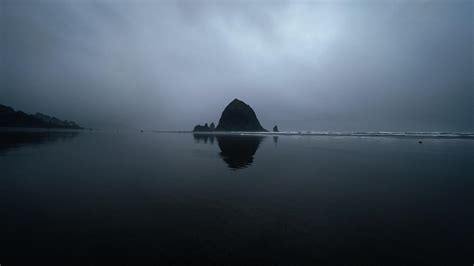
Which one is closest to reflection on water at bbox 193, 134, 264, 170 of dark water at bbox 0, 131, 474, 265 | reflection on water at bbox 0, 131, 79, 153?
dark water at bbox 0, 131, 474, 265

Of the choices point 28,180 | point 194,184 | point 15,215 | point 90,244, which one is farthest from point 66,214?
point 28,180

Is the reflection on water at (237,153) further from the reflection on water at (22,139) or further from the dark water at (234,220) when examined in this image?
the reflection on water at (22,139)

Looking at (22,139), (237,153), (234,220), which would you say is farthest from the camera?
(22,139)

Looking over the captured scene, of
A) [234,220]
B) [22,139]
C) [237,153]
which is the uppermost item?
[237,153]

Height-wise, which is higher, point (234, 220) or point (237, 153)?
point (237, 153)

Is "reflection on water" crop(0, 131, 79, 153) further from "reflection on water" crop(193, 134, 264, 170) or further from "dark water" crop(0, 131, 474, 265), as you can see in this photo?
"reflection on water" crop(193, 134, 264, 170)

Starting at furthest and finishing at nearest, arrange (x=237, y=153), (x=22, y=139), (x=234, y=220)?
(x=22, y=139) < (x=237, y=153) < (x=234, y=220)

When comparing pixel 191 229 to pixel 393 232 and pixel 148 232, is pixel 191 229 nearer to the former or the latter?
→ pixel 148 232

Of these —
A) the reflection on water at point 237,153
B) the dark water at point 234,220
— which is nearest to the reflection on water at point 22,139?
the dark water at point 234,220

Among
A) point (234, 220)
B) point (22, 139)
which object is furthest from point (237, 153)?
point (22, 139)

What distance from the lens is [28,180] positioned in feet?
34.9

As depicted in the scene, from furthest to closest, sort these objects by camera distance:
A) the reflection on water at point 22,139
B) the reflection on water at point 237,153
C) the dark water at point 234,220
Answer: the reflection on water at point 22,139
the reflection on water at point 237,153
the dark water at point 234,220

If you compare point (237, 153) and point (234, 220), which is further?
point (237, 153)

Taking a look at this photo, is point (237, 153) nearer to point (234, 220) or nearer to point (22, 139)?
point (234, 220)
